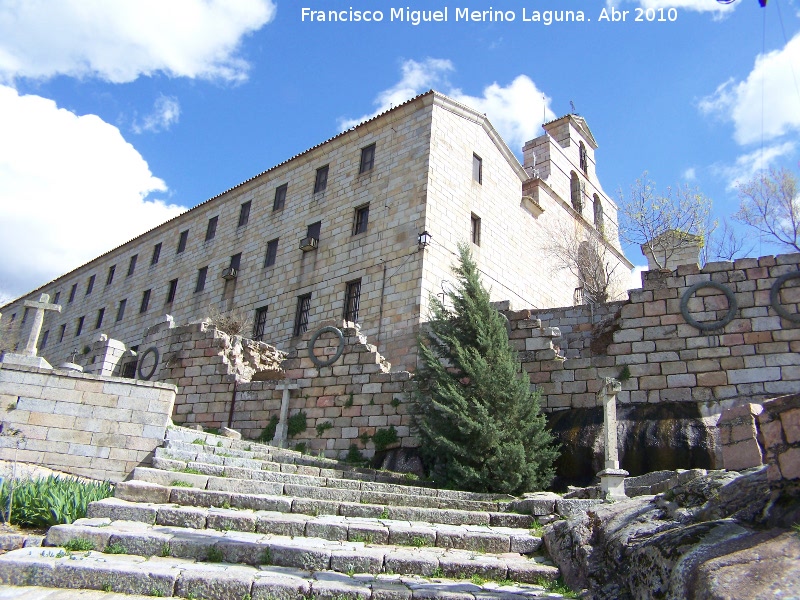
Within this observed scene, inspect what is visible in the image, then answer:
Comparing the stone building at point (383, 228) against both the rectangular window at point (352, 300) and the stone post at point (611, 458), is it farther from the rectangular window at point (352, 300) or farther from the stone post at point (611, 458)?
the stone post at point (611, 458)

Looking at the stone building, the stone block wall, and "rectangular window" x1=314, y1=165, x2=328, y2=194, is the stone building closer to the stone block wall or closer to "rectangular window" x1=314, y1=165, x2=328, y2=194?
"rectangular window" x1=314, y1=165, x2=328, y2=194

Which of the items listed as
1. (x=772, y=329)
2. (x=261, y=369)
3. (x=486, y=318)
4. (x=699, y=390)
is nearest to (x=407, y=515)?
(x=486, y=318)

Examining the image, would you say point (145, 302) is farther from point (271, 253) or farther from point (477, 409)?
point (477, 409)

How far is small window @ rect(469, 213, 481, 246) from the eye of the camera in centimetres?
1936

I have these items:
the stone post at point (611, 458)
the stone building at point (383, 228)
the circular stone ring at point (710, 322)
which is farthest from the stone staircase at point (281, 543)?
the stone building at point (383, 228)

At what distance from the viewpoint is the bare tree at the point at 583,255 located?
71.7 feet

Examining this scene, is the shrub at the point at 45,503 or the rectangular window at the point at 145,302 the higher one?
the rectangular window at the point at 145,302

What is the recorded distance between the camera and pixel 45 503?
678cm

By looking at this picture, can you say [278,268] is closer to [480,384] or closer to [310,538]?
[480,384]

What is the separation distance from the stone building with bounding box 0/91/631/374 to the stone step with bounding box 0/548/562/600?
10518 millimetres

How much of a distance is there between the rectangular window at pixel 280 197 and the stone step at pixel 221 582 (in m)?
19.3

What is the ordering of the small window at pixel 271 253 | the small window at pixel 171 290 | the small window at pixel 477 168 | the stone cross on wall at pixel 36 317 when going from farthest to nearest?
the small window at pixel 171 290 → the small window at pixel 271 253 → the small window at pixel 477 168 → the stone cross on wall at pixel 36 317

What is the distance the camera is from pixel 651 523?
5152 millimetres

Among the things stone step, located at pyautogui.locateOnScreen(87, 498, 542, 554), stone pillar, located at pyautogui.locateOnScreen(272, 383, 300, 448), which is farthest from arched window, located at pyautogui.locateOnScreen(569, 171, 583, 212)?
stone step, located at pyautogui.locateOnScreen(87, 498, 542, 554)
